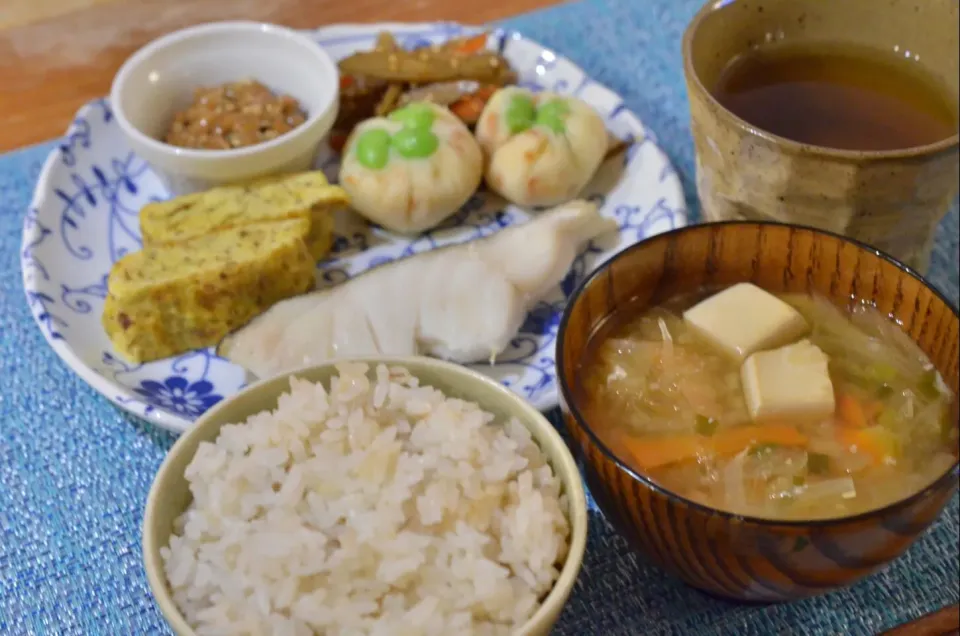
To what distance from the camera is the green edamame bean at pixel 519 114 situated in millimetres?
1684

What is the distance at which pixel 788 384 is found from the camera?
1048mm

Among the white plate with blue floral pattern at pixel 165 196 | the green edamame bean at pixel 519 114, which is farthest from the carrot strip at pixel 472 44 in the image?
the green edamame bean at pixel 519 114

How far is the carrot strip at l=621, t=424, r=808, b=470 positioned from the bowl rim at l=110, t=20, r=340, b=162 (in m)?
0.93

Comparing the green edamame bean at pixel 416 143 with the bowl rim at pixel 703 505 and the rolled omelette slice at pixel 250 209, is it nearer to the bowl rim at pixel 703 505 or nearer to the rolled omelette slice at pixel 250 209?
the rolled omelette slice at pixel 250 209

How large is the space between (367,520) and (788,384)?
1.73ft

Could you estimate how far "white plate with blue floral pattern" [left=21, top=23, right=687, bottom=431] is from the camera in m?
1.37

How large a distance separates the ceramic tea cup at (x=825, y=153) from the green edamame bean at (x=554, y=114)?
0.29 meters

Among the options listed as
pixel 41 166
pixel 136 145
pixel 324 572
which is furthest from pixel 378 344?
pixel 41 166

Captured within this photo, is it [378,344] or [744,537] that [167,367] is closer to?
[378,344]

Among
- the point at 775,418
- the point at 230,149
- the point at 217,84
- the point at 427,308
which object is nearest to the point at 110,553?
the point at 427,308

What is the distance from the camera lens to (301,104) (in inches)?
70.4

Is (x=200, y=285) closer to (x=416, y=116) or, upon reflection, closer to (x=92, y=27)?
(x=416, y=116)

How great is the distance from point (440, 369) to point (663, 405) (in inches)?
11.2

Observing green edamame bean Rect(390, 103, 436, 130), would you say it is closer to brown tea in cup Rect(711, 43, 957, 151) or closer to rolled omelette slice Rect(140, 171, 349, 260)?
rolled omelette slice Rect(140, 171, 349, 260)
